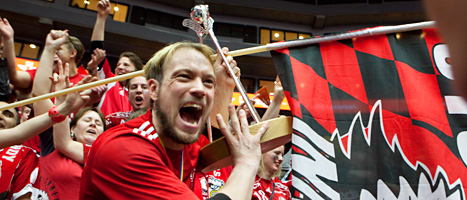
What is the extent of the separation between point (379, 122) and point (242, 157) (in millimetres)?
664

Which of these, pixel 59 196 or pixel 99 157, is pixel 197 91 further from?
pixel 59 196

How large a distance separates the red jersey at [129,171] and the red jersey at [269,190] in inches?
75.2

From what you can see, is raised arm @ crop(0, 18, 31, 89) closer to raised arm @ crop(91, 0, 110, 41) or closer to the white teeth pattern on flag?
raised arm @ crop(91, 0, 110, 41)

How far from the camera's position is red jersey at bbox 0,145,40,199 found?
2.45m

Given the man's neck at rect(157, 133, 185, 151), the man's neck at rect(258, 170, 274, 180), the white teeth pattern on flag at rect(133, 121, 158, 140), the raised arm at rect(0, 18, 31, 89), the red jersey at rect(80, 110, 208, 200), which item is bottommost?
the man's neck at rect(258, 170, 274, 180)

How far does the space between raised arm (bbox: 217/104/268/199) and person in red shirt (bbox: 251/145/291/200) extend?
185 cm

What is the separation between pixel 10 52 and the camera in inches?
117

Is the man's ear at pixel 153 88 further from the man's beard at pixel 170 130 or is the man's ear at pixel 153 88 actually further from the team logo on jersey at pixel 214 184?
the team logo on jersey at pixel 214 184

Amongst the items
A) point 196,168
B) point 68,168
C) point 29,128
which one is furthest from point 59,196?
point 196,168

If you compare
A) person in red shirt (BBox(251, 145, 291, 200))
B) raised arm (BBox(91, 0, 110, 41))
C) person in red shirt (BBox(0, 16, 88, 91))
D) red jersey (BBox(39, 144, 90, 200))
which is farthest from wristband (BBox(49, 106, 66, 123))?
person in red shirt (BBox(251, 145, 291, 200))

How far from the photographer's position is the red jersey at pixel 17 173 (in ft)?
8.04

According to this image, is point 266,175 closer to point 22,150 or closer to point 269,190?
point 269,190

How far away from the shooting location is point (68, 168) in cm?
222

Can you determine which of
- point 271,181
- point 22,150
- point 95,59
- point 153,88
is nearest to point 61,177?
point 22,150
